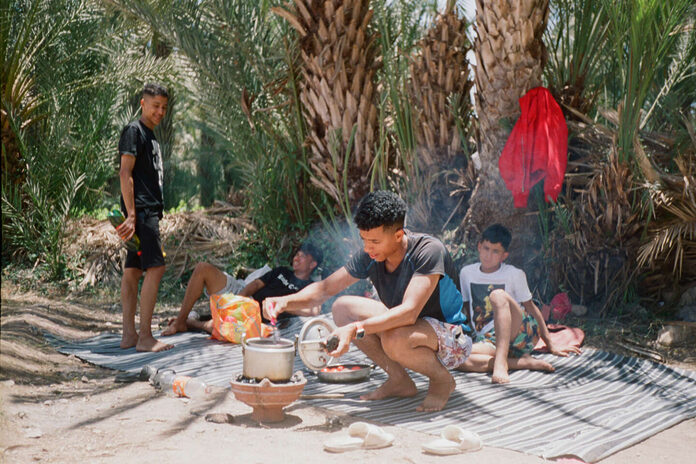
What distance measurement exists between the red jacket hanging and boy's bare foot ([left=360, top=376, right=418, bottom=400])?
2.31 meters

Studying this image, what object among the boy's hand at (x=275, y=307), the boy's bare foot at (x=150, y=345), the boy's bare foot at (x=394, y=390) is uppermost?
the boy's hand at (x=275, y=307)

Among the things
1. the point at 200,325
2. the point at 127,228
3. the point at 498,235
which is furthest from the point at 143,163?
the point at 498,235

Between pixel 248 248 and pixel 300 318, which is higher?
pixel 248 248

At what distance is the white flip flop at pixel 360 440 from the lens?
8.73 feet

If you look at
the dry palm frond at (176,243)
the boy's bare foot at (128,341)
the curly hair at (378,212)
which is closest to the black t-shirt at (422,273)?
the curly hair at (378,212)

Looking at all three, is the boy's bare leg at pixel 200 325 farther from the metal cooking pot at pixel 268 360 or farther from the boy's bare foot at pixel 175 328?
the metal cooking pot at pixel 268 360

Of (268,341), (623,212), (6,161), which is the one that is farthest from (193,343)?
(6,161)

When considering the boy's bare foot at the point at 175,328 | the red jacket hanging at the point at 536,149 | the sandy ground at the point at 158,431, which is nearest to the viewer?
the sandy ground at the point at 158,431

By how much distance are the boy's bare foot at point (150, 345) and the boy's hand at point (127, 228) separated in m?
0.68

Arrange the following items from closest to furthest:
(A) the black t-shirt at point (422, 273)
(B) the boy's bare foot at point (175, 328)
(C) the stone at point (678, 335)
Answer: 1. (A) the black t-shirt at point (422, 273)
2. (C) the stone at point (678, 335)
3. (B) the boy's bare foot at point (175, 328)

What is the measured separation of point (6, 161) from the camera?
7.93m

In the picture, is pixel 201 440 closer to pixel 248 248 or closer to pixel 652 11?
pixel 652 11

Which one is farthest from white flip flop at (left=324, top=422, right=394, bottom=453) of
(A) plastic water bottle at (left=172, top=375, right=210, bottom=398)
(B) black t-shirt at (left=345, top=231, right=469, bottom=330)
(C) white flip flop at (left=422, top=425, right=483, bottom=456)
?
(A) plastic water bottle at (left=172, top=375, right=210, bottom=398)

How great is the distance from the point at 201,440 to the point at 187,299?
2403 millimetres
